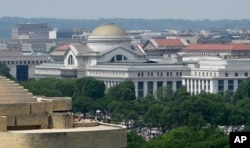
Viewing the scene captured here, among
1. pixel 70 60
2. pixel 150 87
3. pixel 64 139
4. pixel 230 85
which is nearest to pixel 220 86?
pixel 230 85

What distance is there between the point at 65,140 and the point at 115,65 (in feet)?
516

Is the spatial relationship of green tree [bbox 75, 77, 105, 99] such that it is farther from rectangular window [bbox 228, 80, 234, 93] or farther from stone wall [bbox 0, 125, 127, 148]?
stone wall [bbox 0, 125, 127, 148]

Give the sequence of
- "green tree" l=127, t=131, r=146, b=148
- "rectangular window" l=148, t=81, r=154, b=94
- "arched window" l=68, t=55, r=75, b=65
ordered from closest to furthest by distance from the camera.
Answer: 1. "green tree" l=127, t=131, r=146, b=148
2. "rectangular window" l=148, t=81, r=154, b=94
3. "arched window" l=68, t=55, r=75, b=65

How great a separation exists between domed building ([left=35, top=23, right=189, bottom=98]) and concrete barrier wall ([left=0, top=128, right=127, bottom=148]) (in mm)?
148247

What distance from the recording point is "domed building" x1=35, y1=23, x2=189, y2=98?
582ft

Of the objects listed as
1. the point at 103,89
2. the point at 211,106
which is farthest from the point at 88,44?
the point at 211,106

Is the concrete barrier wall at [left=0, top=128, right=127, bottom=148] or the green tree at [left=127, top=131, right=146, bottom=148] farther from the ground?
the concrete barrier wall at [left=0, top=128, right=127, bottom=148]

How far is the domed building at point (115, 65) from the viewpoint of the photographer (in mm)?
177375

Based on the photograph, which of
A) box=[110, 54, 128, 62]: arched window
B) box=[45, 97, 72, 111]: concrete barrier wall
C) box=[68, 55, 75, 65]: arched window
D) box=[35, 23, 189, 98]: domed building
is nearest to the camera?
box=[45, 97, 72, 111]: concrete barrier wall

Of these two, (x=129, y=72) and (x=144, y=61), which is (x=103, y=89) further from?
(x=144, y=61)

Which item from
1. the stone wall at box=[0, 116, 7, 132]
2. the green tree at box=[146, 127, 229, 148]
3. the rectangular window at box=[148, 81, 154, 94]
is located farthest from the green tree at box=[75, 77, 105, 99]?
the stone wall at box=[0, 116, 7, 132]

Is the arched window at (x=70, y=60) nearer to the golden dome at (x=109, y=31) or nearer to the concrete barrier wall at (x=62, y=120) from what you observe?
the golden dome at (x=109, y=31)

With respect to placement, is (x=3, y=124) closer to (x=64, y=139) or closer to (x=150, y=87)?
(x=64, y=139)

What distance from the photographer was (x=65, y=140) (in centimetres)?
2459
